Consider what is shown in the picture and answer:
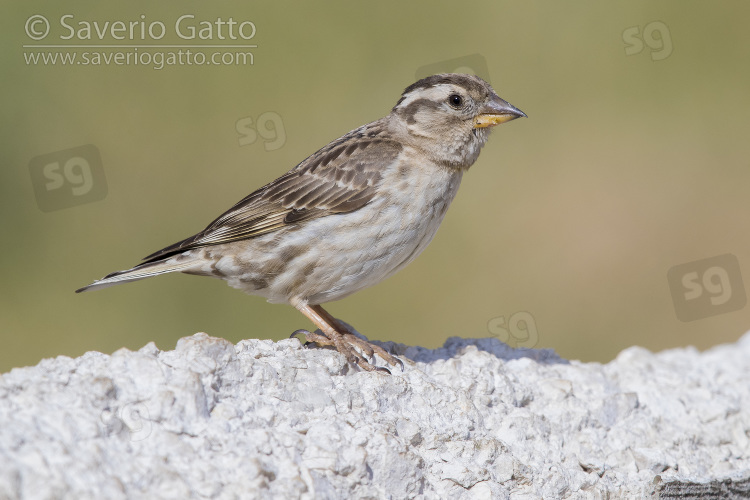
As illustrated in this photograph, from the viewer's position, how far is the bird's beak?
498 centimetres

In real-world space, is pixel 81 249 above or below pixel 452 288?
above

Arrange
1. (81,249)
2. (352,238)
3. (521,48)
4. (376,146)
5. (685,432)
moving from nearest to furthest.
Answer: (685,432)
(352,238)
(376,146)
(81,249)
(521,48)

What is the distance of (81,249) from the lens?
325 inches

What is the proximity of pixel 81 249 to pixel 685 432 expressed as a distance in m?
5.74

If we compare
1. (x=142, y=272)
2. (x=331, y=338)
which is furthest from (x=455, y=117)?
(x=142, y=272)

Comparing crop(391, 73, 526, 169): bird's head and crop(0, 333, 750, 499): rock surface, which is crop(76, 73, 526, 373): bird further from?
crop(0, 333, 750, 499): rock surface

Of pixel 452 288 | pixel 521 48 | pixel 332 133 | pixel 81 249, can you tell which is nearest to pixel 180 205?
pixel 81 249

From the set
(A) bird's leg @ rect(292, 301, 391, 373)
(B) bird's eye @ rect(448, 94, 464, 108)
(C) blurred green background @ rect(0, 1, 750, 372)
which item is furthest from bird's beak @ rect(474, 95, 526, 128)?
(C) blurred green background @ rect(0, 1, 750, 372)

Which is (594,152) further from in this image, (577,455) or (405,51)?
(577,455)

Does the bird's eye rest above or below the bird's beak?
above

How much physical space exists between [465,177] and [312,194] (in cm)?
464

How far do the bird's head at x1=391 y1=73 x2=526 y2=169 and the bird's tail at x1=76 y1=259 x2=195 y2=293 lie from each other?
1.42 m

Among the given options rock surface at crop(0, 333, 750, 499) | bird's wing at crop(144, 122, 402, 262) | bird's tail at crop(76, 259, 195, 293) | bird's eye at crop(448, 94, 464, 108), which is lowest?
rock surface at crop(0, 333, 750, 499)

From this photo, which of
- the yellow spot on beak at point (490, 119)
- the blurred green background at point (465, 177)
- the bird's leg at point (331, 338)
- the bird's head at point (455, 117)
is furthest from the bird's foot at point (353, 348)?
the blurred green background at point (465, 177)
